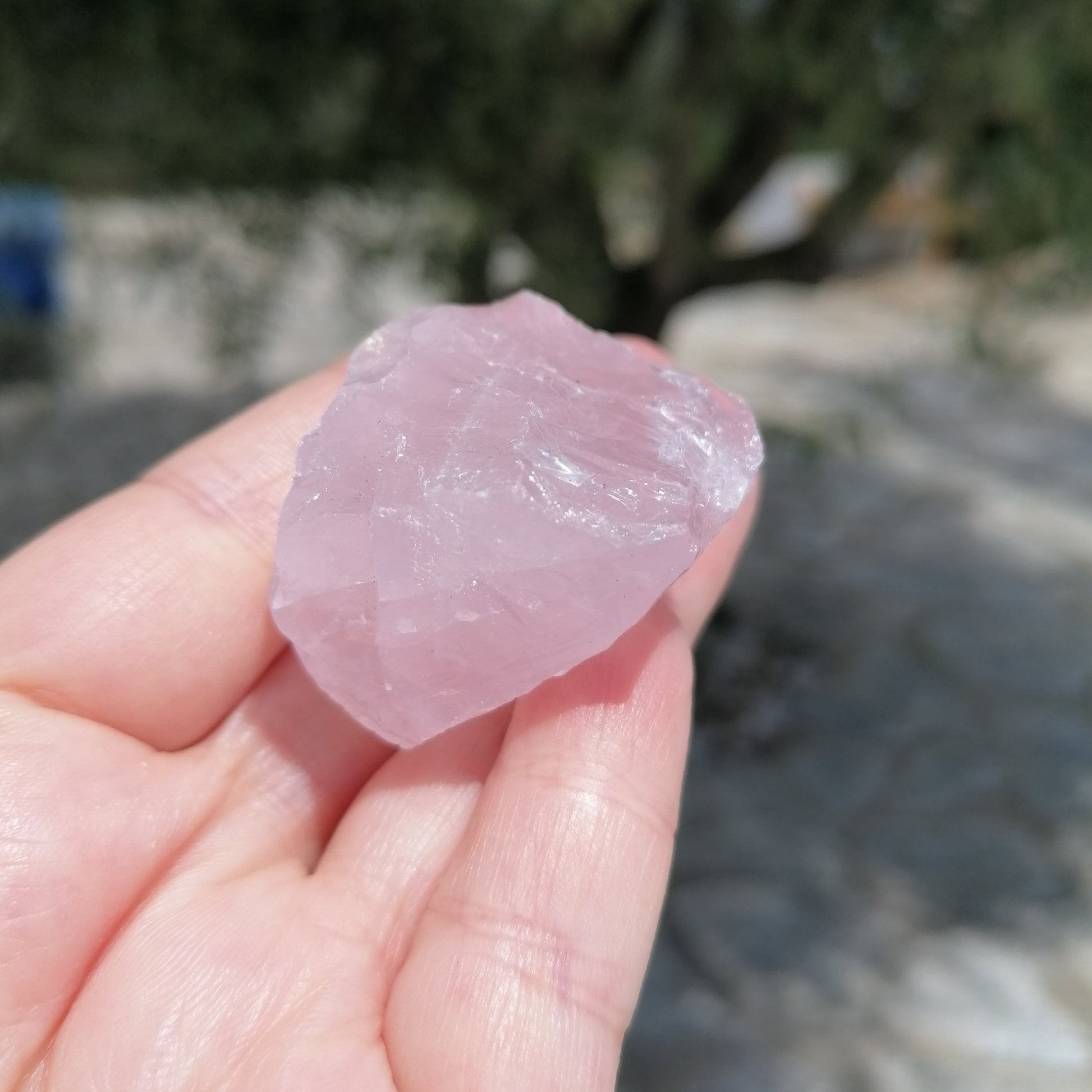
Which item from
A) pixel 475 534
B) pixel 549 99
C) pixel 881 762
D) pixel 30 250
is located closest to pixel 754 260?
pixel 549 99

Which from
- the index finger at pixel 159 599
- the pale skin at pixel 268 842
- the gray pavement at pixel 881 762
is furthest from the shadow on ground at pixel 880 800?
the index finger at pixel 159 599

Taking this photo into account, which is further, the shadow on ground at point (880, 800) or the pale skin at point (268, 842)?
the shadow on ground at point (880, 800)

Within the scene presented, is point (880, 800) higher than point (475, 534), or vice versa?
point (475, 534)

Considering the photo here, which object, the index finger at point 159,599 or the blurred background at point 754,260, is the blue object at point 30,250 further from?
the index finger at point 159,599

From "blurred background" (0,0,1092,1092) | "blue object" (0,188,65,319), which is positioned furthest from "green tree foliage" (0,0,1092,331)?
"blue object" (0,188,65,319)

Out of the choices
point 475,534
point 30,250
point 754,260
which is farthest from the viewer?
point 30,250

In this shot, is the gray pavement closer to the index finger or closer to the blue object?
the blue object

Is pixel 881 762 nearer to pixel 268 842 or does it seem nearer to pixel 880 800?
pixel 880 800
